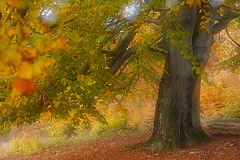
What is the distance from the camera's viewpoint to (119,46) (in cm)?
761

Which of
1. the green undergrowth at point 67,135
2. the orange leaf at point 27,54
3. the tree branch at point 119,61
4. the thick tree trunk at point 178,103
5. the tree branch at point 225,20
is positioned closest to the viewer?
the orange leaf at point 27,54

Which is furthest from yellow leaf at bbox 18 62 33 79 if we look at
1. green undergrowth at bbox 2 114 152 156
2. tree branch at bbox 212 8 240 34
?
green undergrowth at bbox 2 114 152 156

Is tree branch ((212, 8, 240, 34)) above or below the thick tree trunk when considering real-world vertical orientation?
above

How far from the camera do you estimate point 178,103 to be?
718cm

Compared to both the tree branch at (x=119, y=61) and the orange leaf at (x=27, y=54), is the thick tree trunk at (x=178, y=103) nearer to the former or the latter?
the tree branch at (x=119, y=61)

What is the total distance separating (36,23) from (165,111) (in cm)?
548

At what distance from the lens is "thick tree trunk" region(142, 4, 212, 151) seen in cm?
710

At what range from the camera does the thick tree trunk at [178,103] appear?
7098mm

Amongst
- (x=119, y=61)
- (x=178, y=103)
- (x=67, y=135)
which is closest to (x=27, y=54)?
(x=178, y=103)

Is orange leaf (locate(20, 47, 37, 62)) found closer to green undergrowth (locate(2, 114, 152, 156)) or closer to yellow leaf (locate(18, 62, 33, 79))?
yellow leaf (locate(18, 62, 33, 79))

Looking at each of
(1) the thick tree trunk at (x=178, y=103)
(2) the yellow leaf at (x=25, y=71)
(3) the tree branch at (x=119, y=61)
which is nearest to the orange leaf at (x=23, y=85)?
(2) the yellow leaf at (x=25, y=71)

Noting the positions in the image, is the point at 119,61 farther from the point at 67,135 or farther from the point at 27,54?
the point at 67,135

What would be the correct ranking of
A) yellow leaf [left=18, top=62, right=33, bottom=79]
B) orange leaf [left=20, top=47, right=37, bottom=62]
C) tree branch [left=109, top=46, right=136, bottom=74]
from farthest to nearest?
tree branch [left=109, top=46, right=136, bottom=74] → orange leaf [left=20, top=47, right=37, bottom=62] → yellow leaf [left=18, top=62, right=33, bottom=79]

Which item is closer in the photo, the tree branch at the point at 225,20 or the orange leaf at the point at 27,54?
the orange leaf at the point at 27,54
